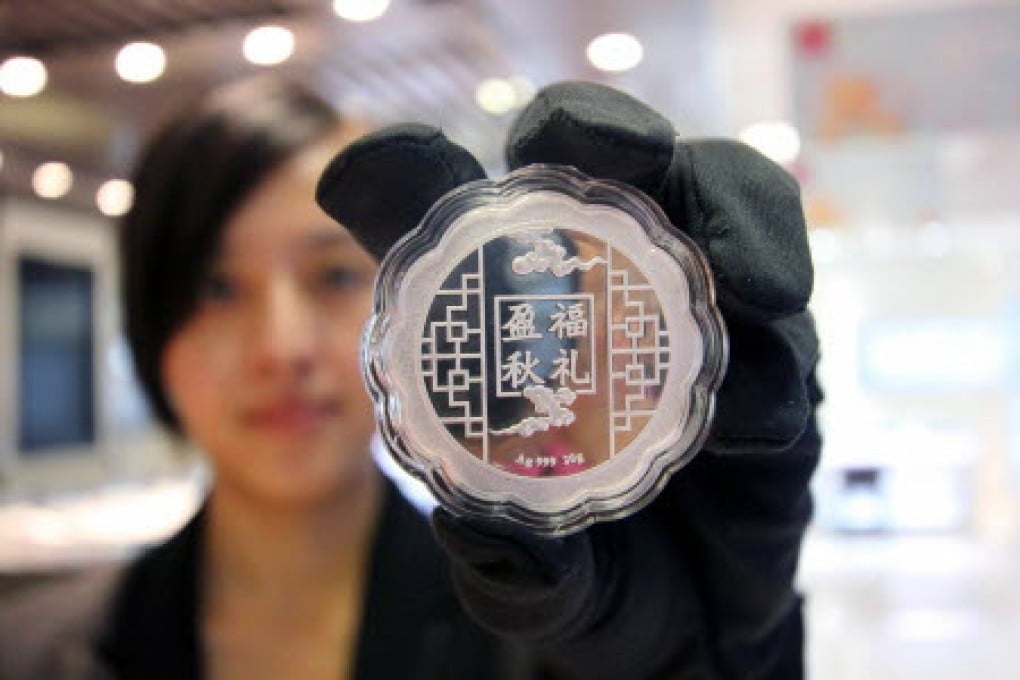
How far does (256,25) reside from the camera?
849 mm

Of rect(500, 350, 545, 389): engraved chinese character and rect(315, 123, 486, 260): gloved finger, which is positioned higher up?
rect(315, 123, 486, 260): gloved finger

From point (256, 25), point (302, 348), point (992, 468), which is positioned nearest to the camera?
point (302, 348)

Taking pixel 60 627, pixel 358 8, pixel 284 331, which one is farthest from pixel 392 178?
pixel 358 8

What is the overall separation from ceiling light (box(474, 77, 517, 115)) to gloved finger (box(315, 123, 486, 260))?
0.30 metres

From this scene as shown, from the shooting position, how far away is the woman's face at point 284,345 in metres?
0.46

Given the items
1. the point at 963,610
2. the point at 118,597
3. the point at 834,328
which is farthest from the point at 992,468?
the point at 118,597

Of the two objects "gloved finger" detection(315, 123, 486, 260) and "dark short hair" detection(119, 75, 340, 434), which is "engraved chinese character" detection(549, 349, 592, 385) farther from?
"dark short hair" detection(119, 75, 340, 434)

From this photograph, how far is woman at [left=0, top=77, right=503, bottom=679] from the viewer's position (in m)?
0.47

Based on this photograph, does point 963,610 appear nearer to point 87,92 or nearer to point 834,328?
point 834,328

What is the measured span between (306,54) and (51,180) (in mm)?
268

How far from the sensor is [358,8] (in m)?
0.84

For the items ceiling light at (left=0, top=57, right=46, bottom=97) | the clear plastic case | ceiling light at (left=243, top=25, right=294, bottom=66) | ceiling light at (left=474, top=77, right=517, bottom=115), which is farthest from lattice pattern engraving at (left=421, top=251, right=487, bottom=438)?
ceiling light at (left=0, top=57, right=46, bottom=97)

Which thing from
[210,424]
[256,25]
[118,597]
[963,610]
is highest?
[256,25]

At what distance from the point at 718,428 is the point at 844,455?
51cm
